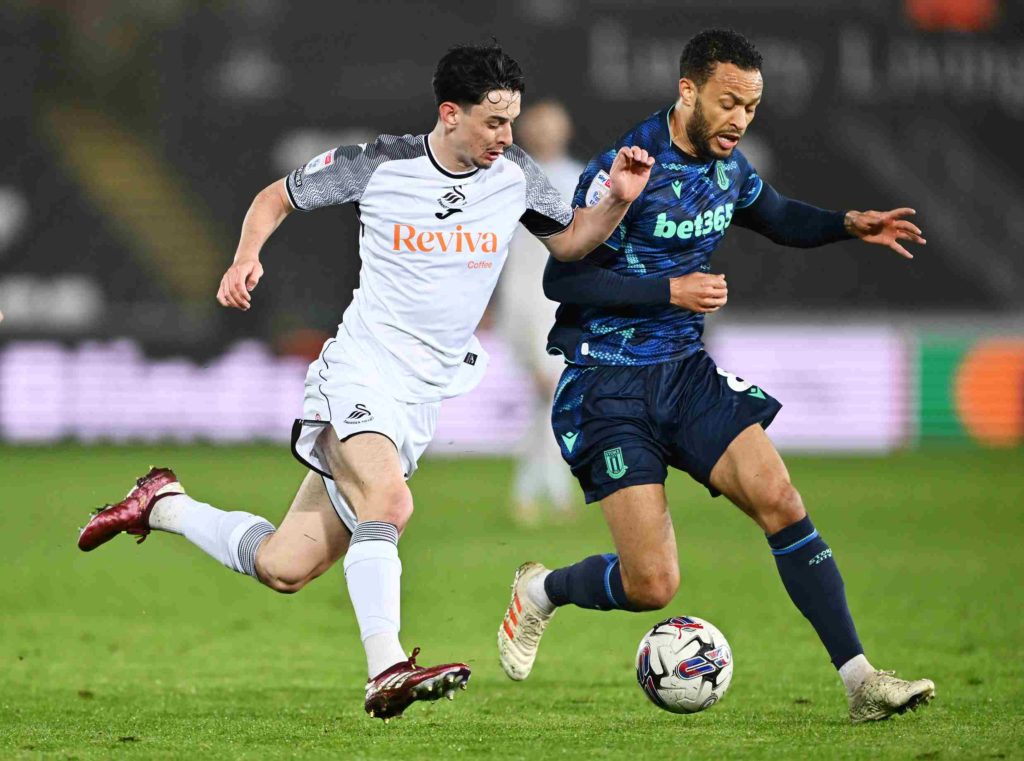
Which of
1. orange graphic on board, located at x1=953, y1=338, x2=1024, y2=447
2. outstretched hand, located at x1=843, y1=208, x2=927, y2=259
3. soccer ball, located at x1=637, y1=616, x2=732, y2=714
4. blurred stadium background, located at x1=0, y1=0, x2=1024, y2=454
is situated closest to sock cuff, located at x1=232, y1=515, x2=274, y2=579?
soccer ball, located at x1=637, y1=616, x2=732, y2=714

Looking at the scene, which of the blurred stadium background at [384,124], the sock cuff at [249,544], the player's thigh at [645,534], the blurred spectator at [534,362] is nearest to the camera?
the player's thigh at [645,534]

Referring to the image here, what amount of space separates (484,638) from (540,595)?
1.39 metres

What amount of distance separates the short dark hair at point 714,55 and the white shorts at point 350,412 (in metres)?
1.46

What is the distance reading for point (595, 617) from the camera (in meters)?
8.55

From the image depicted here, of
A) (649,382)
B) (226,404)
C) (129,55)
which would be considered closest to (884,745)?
(649,382)

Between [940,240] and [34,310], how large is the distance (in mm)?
10636

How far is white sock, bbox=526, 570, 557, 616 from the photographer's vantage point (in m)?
6.50

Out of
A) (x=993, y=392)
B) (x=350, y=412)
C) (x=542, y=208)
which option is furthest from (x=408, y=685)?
(x=993, y=392)

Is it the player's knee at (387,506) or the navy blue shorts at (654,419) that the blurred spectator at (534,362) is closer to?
the navy blue shorts at (654,419)

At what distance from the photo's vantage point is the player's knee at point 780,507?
18.3 ft

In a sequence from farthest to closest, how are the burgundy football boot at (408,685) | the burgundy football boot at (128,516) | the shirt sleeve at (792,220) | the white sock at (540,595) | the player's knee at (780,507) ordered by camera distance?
the white sock at (540,595) → the burgundy football boot at (128,516) → the shirt sleeve at (792,220) → the player's knee at (780,507) → the burgundy football boot at (408,685)

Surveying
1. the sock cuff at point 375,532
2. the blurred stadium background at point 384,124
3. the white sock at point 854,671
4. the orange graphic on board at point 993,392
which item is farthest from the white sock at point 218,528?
the orange graphic on board at point 993,392

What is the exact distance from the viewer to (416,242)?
573cm

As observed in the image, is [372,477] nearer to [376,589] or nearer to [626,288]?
[376,589]
